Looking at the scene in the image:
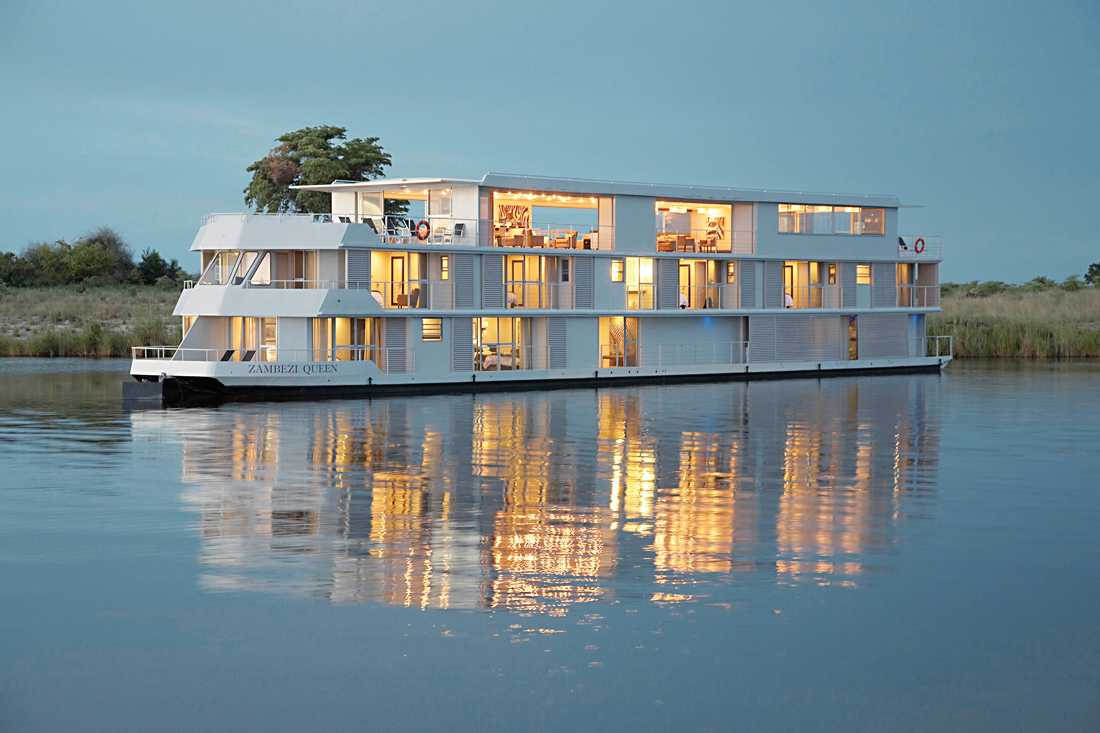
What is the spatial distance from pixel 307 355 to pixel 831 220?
1988 centimetres

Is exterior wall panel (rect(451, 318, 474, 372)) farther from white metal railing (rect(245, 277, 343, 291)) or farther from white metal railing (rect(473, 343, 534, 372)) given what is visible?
white metal railing (rect(245, 277, 343, 291))

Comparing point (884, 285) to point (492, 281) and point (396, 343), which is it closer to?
point (492, 281)

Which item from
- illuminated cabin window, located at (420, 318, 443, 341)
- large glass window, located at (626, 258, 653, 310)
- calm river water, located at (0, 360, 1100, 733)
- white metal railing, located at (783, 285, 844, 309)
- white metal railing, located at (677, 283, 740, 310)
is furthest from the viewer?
white metal railing, located at (783, 285, 844, 309)

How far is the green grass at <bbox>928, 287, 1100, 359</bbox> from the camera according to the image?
5788cm

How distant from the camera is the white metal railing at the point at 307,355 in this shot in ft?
114

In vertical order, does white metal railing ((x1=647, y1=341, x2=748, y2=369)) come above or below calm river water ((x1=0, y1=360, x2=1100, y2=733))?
above

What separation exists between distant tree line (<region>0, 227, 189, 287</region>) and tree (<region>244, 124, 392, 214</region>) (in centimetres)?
1923

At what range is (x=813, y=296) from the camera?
1849 inches

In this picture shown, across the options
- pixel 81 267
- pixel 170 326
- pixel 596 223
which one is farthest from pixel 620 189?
pixel 81 267

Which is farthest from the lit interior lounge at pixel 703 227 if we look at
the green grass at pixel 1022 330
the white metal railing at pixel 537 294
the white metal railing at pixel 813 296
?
the green grass at pixel 1022 330

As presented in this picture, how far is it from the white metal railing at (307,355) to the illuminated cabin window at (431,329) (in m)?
0.71

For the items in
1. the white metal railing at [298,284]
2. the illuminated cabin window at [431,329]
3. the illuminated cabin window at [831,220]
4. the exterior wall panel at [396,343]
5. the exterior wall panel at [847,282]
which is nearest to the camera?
the white metal railing at [298,284]

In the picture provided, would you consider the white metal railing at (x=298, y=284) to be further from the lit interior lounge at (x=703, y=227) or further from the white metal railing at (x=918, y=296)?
the white metal railing at (x=918, y=296)

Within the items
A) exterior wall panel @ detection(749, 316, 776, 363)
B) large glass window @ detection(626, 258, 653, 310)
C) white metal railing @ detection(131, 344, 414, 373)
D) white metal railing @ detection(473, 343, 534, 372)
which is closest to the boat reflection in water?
white metal railing @ detection(131, 344, 414, 373)
